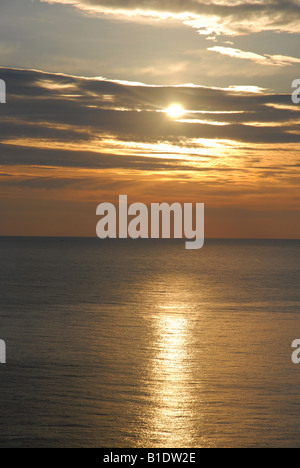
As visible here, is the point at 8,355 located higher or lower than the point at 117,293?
lower

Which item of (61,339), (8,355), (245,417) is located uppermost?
(61,339)

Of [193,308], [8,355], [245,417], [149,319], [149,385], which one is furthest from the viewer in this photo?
[193,308]

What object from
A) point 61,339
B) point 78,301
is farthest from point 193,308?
point 61,339

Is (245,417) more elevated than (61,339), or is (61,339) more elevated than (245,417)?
(61,339)

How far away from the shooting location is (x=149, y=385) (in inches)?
1110

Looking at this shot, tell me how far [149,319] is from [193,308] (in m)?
10.5

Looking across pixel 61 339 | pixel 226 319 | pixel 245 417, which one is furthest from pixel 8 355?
pixel 226 319

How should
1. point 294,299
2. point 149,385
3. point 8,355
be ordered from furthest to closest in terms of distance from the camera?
point 294,299 → point 8,355 → point 149,385

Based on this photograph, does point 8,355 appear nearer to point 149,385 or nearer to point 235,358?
point 149,385
